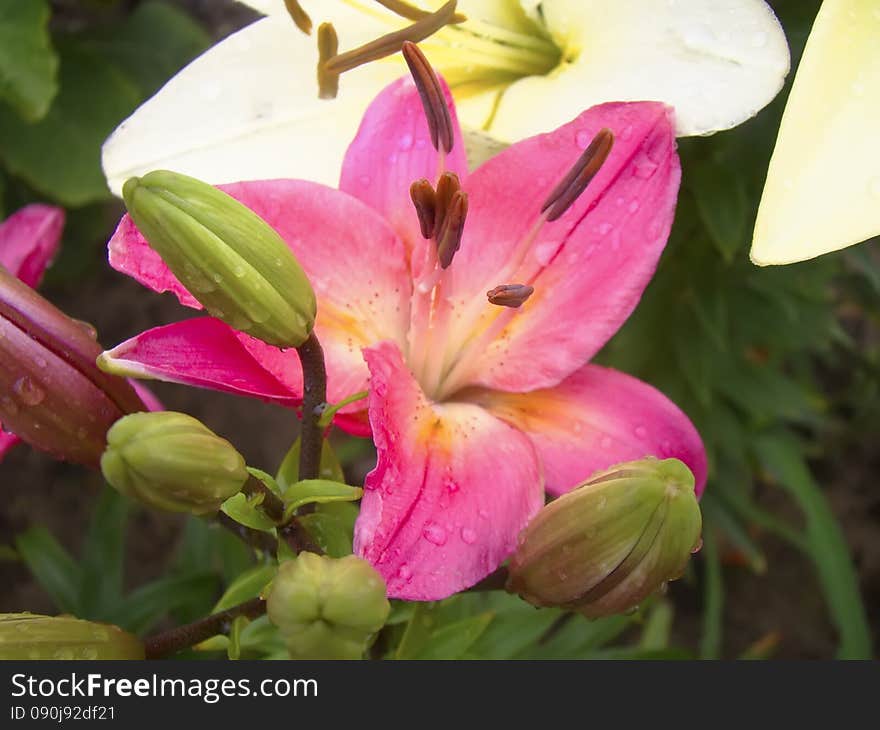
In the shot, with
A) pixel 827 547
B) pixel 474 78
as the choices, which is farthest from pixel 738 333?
pixel 474 78

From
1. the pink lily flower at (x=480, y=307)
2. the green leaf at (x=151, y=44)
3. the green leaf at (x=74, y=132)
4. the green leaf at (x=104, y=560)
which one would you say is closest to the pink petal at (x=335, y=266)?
the pink lily flower at (x=480, y=307)

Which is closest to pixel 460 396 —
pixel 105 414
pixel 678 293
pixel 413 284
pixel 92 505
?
pixel 413 284

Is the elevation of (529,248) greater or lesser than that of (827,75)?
lesser

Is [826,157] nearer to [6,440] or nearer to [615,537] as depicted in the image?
[615,537]

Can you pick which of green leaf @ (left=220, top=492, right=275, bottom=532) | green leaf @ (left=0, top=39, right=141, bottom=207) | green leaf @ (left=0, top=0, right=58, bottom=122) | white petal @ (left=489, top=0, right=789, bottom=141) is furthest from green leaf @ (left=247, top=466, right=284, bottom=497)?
green leaf @ (left=0, top=39, right=141, bottom=207)

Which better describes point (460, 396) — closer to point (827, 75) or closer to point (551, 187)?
point (551, 187)

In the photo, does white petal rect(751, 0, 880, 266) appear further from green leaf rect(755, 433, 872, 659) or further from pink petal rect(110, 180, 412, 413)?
green leaf rect(755, 433, 872, 659)
